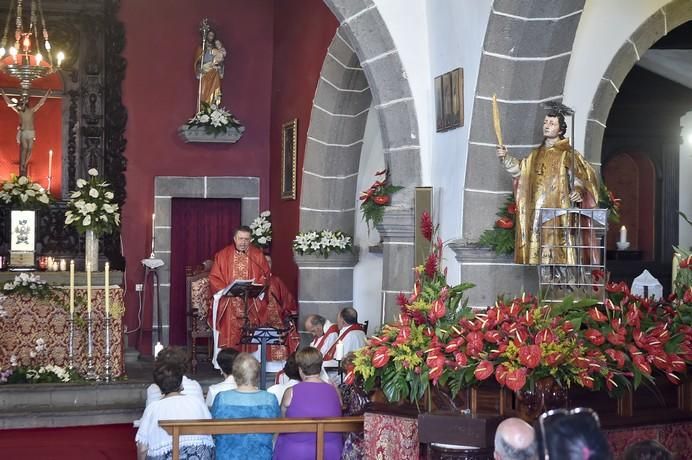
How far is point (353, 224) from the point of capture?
10.7 m

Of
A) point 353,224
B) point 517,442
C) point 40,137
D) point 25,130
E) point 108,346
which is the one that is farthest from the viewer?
point 40,137

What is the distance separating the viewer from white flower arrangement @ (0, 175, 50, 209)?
10180mm

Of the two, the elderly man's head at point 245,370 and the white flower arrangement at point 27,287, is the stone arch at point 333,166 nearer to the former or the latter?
the white flower arrangement at point 27,287

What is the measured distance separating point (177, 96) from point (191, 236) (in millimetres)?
1515

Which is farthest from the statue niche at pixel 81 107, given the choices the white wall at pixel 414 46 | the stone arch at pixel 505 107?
the stone arch at pixel 505 107

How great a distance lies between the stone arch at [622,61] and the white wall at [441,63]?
0.97 meters

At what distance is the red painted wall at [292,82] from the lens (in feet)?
34.6

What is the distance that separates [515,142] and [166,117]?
562cm

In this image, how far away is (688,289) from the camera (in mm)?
5754

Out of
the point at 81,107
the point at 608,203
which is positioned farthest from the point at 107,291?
the point at 608,203

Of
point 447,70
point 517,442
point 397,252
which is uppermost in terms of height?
point 447,70

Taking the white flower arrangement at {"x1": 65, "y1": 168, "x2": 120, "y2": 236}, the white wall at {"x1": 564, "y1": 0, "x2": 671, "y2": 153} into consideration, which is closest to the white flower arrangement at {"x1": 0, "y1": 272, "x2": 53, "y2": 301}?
the white flower arrangement at {"x1": 65, "y1": 168, "x2": 120, "y2": 236}

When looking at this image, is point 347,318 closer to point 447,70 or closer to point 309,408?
point 447,70

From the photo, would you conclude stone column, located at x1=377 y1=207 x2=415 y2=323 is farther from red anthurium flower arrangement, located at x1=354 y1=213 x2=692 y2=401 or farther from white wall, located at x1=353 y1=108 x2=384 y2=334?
red anthurium flower arrangement, located at x1=354 y1=213 x2=692 y2=401
